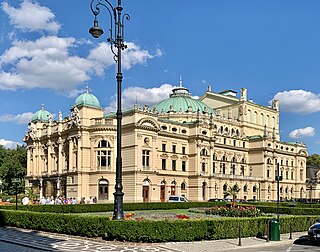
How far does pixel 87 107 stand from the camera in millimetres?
78188

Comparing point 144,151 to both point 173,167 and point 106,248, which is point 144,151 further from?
point 106,248

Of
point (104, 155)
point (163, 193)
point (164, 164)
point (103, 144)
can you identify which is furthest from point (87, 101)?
point (163, 193)

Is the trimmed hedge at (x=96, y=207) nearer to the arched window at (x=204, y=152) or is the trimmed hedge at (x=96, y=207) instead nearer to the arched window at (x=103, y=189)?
the arched window at (x=103, y=189)

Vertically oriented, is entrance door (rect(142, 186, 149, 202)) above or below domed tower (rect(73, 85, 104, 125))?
below

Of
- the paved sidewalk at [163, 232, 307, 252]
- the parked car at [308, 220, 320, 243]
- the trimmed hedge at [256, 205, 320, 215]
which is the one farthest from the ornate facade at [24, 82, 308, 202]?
the parked car at [308, 220, 320, 243]

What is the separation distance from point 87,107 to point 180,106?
92.2 feet

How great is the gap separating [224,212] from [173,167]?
42.9 m

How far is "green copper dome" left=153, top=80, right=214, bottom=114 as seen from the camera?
99.6 m

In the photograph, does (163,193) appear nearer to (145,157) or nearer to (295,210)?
(145,157)

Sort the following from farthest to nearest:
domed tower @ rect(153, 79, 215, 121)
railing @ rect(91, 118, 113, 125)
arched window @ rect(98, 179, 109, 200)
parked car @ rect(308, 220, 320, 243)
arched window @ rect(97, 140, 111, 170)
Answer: domed tower @ rect(153, 79, 215, 121) → railing @ rect(91, 118, 113, 125) → arched window @ rect(97, 140, 111, 170) → arched window @ rect(98, 179, 109, 200) → parked car @ rect(308, 220, 320, 243)

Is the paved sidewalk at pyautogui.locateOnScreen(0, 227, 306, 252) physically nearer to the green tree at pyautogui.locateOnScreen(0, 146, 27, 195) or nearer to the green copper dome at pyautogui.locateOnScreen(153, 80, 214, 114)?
the green copper dome at pyautogui.locateOnScreen(153, 80, 214, 114)

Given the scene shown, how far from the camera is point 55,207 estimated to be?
46.7 meters

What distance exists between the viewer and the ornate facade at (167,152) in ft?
251

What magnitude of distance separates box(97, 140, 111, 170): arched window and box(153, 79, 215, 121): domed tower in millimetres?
23841
